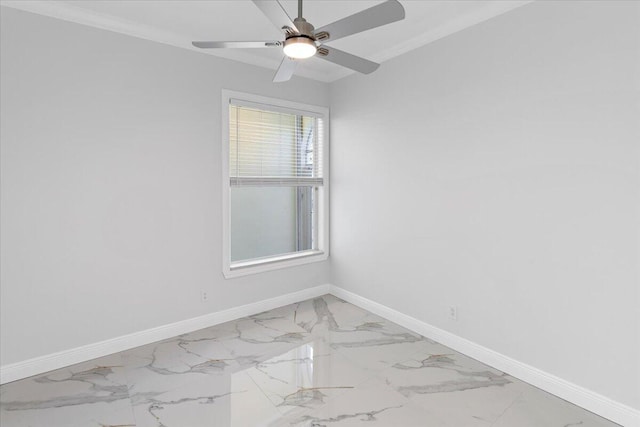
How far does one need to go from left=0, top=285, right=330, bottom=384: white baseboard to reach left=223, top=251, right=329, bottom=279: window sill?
13.8 inches

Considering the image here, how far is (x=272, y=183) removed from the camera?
12.3 feet

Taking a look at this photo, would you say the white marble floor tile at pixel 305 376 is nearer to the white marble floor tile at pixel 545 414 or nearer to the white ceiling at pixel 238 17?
the white marble floor tile at pixel 545 414

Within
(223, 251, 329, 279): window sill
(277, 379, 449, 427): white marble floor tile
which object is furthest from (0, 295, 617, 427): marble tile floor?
(223, 251, 329, 279): window sill

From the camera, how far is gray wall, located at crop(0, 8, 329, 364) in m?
2.39

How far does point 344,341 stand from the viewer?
301 cm

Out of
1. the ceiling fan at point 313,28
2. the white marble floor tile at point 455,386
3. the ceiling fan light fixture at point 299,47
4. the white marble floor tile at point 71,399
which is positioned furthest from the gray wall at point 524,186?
the white marble floor tile at point 71,399

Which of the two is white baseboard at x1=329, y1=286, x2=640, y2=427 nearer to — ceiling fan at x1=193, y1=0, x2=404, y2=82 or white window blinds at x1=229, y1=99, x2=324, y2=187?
white window blinds at x1=229, y1=99, x2=324, y2=187

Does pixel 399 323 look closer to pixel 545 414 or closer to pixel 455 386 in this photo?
pixel 455 386

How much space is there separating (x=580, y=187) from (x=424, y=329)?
1704 mm

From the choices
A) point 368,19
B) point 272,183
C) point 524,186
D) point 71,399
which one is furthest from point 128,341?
point 524,186

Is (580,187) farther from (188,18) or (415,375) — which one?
(188,18)

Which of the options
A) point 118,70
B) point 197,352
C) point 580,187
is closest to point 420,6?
point 580,187

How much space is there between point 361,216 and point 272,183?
105 cm

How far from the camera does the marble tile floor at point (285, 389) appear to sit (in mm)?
2018
